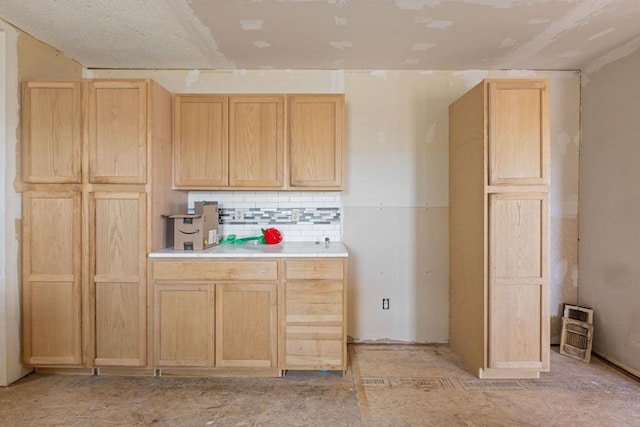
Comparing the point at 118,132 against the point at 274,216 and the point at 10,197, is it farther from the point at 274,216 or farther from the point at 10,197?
the point at 274,216

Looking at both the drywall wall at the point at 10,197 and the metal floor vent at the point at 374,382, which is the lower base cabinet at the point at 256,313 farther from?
the drywall wall at the point at 10,197

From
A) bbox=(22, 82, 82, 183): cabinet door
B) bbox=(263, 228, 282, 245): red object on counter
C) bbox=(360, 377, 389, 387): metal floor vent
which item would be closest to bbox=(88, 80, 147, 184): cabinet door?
bbox=(22, 82, 82, 183): cabinet door

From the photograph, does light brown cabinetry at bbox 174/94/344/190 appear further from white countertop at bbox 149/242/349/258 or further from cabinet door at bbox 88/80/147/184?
white countertop at bbox 149/242/349/258

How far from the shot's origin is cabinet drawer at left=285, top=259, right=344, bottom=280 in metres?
2.64

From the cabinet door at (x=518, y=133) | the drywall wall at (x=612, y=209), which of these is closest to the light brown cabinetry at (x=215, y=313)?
the cabinet door at (x=518, y=133)

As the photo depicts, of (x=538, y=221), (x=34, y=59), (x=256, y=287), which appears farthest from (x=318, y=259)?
(x=34, y=59)

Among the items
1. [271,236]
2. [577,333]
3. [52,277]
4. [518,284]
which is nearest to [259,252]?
[271,236]

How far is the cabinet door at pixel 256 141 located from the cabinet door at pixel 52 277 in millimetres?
1211

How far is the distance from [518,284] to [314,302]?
4.94ft

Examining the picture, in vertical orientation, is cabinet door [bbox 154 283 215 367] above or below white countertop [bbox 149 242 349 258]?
below

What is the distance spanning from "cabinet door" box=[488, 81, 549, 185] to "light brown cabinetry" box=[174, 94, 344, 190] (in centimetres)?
116

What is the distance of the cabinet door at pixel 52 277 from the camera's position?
8.64 ft

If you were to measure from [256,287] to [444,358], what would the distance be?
68.5 inches

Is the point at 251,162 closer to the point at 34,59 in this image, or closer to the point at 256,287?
the point at 256,287
